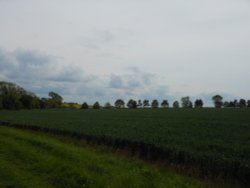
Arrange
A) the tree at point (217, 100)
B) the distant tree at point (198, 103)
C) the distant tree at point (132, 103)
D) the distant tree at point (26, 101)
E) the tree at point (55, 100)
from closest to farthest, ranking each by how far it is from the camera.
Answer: the distant tree at point (26, 101)
the tree at point (55, 100)
the distant tree at point (198, 103)
the tree at point (217, 100)
the distant tree at point (132, 103)

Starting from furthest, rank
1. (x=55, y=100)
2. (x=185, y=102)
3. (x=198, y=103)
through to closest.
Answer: (x=185, y=102)
(x=55, y=100)
(x=198, y=103)

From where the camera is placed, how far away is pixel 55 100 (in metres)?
138

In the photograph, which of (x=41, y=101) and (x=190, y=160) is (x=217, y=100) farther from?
(x=190, y=160)

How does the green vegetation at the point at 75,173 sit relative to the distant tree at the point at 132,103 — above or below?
→ below

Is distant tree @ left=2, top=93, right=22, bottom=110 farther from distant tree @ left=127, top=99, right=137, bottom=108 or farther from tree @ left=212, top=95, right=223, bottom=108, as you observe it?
tree @ left=212, top=95, right=223, bottom=108

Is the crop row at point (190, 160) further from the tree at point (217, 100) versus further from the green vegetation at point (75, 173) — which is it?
the tree at point (217, 100)

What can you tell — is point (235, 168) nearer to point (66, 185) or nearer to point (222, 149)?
point (222, 149)

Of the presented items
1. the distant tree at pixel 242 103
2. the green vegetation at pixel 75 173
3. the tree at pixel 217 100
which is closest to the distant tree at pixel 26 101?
the distant tree at pixel 242 103

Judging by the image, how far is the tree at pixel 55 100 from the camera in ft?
432

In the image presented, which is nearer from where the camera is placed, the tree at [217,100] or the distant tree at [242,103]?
the distant tree at [242,103]

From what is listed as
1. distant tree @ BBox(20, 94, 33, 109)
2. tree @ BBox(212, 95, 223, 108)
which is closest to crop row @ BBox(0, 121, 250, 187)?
distant tree @ BBox(20, 94, 33, 109)

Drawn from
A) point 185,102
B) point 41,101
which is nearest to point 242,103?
point 185,102

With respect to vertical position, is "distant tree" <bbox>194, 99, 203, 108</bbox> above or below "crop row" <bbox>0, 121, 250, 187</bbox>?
above

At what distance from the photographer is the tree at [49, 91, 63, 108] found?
5180 inches
